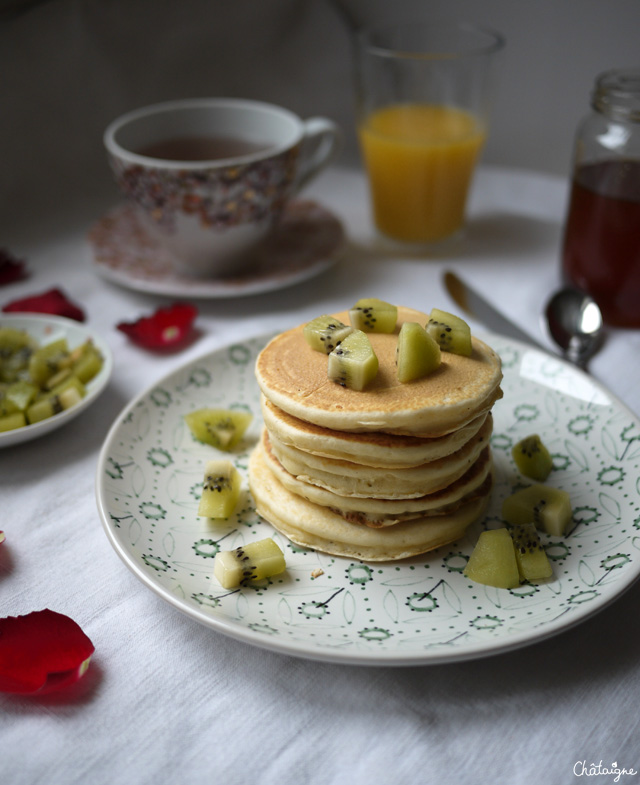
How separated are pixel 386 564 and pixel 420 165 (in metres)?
1.72

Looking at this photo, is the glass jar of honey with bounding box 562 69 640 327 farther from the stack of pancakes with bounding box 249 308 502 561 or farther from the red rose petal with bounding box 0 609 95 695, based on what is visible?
the red rose petal with bounding box 0 609 95 695

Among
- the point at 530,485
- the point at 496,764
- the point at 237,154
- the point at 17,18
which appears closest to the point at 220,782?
the point at 496,764

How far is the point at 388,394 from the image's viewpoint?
141 cm

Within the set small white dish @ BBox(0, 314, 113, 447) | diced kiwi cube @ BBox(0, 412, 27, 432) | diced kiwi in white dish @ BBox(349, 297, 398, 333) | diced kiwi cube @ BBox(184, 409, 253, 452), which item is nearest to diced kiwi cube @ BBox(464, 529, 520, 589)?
diced kiwi in white dish @ BBox(349, 297, 398, 333)

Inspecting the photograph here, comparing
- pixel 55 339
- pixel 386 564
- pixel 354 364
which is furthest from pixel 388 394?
pixel 55 339

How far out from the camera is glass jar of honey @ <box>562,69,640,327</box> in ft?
7.23

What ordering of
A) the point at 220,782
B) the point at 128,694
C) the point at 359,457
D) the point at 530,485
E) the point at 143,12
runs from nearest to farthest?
the point at 220,782, the point at 128,694, the point at 359,457, the point at 530,485, the point at 143,12

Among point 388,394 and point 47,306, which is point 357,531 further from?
point 47,306

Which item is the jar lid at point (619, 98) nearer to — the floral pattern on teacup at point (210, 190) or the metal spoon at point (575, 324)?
the metal spoon at point (575, 324)

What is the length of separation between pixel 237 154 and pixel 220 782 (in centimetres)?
217

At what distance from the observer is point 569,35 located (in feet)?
10.3

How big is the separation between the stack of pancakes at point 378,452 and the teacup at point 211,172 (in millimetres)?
1023

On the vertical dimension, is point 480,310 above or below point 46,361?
below

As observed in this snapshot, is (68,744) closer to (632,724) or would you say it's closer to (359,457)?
(359,457)
